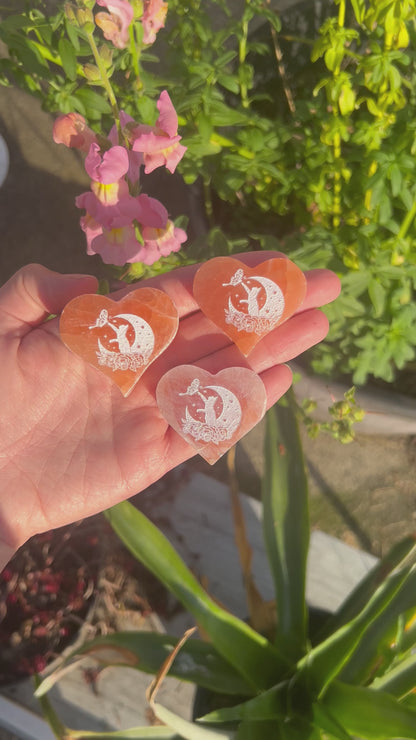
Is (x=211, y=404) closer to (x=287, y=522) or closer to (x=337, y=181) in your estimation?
(x=287, y=522)

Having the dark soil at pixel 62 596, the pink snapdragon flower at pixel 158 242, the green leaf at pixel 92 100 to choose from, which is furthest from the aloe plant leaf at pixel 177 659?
the green leaf at pixel 92 100

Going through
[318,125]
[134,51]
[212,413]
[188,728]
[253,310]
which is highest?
[134,51]

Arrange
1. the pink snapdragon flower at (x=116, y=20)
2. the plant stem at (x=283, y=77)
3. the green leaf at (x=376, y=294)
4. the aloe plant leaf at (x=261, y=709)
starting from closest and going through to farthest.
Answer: the pink snapdragon flower at (x=116, y=20) < the aloe plant leaf at (x=261, y=709) < the green leaf at (x=376, y=294) < the plant stem at (x=283, y=77)

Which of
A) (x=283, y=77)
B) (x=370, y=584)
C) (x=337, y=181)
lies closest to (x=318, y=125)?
(x=337, y=181)

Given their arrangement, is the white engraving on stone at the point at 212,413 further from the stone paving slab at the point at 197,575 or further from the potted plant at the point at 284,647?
the stone paving slab at the point at 197,575

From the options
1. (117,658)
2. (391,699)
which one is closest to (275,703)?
(391,699)

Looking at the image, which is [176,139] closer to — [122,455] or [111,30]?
[111,30]

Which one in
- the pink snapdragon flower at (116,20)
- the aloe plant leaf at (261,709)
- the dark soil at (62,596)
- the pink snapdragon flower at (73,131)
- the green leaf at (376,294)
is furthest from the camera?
the dark soil at (62,596)

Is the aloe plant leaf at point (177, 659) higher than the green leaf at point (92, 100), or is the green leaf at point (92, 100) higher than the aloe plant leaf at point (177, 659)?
the green leaf at point (92, 100)
